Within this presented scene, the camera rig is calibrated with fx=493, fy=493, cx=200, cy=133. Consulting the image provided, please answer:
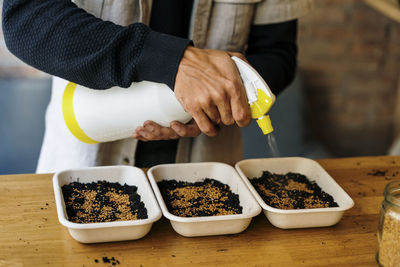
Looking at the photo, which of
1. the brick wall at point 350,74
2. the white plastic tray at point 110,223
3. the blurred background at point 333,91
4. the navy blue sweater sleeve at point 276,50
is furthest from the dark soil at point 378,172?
the brick wall at point 350,74

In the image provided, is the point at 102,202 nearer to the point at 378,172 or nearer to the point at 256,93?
the point at 256,93

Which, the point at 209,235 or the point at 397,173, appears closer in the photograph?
the point at 209,235

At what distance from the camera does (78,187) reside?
3.68 feet

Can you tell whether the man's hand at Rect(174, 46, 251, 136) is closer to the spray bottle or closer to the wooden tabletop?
the spray bottle

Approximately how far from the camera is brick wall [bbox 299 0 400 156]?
9.99ft

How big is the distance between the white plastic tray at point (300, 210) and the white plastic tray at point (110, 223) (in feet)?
0.77

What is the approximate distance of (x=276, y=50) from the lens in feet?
4.74

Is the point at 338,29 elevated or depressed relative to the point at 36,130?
elevated

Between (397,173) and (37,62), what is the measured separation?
986 millimetres

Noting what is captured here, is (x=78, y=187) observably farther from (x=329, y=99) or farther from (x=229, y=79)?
(x=329, y=99)

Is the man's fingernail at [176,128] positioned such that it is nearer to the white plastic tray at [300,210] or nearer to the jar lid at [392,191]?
the white plastic tray at [300,210]

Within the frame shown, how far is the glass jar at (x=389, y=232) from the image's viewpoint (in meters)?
0.88

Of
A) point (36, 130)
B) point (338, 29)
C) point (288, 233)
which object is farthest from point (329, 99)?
point (288, 233)

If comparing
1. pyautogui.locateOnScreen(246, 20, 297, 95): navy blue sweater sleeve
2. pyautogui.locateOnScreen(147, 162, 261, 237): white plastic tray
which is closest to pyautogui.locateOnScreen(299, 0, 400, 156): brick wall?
pyautogui.locateOnScreen(246, 20, 297, 95): navy blue sweater sleeve
